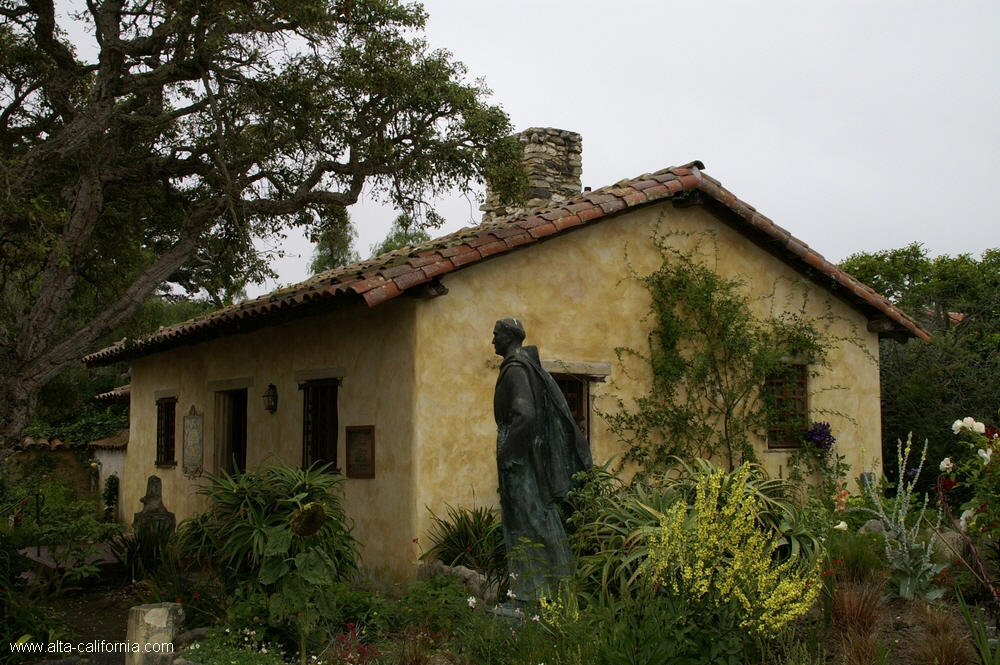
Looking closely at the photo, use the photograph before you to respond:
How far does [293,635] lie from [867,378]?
865cm

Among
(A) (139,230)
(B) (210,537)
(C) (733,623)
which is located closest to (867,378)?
(C) (733,623)

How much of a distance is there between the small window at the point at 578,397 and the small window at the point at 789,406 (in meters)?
2.64

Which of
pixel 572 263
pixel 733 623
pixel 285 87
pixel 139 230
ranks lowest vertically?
pixel 733 623

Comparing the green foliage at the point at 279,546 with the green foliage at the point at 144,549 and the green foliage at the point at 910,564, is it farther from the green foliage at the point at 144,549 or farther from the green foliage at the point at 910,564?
the green foliage at the point at 910,564

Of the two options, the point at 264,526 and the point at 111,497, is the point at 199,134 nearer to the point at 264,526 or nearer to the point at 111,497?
the point at 264,526

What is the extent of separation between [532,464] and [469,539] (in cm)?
248

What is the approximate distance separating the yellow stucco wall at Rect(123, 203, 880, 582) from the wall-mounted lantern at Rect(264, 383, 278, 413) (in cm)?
8

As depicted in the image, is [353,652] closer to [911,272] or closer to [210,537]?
[210,537]

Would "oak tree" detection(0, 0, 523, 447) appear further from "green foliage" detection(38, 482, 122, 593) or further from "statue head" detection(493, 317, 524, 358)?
"statue head" detection(493, 317, 524, 358)

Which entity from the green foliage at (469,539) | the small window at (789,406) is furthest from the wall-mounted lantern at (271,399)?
the small window at (789,406)

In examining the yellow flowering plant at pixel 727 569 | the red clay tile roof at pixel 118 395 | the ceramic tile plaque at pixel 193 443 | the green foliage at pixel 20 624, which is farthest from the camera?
the red clay tile roof at pixel 118 395

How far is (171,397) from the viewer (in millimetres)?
14008

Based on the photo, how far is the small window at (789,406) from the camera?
10828mm

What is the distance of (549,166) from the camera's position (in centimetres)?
1373
